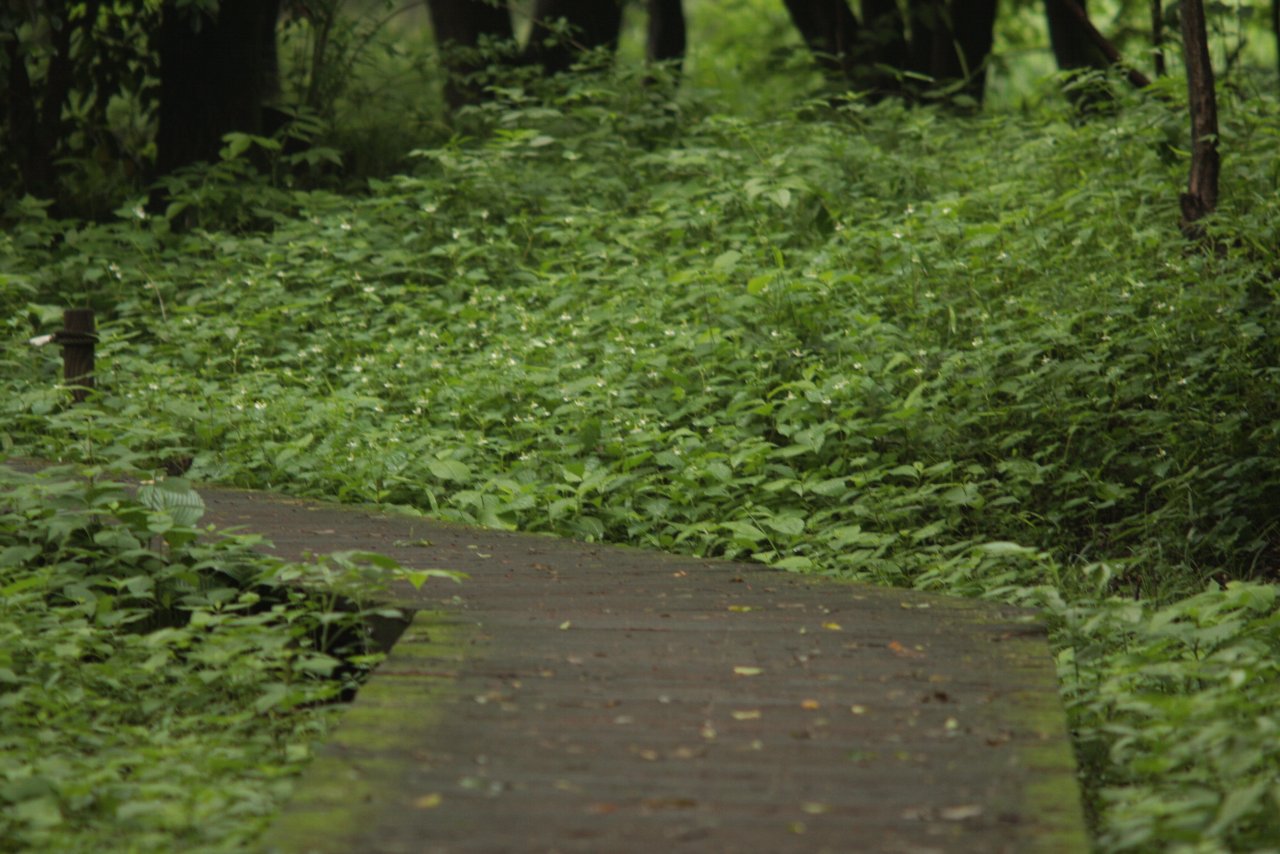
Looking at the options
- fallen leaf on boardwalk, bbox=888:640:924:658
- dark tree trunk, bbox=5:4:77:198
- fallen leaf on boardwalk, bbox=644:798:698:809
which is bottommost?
fallen leaf on boardwalk, bbox=888:640:924:658

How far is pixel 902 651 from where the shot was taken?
4266 millimetres

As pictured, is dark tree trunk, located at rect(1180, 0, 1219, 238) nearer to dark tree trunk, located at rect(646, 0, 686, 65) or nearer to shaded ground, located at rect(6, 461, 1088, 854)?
shaded ground, located at rect(6, 461, 1088, 854)

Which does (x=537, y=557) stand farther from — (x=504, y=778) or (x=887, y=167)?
(x=887, y=167)

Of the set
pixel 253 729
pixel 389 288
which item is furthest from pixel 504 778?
pixel 389 288

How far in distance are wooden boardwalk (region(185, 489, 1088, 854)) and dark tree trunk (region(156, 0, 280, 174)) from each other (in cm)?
830

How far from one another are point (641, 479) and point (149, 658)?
2824 millimetres

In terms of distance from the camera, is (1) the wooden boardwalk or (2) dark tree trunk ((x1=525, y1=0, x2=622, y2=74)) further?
(2) dark tree trunk ((x1=525, y1=0, x2=622, y2=74))

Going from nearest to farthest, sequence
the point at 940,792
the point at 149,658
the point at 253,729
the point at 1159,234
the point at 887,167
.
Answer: the point at 940,792 → the point at 253,729 → the point at 149,658 → the point at 1159,234 → the point at 887,167

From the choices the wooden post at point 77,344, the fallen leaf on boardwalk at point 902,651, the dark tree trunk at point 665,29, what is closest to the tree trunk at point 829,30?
the dark tree trunk at point 665,29

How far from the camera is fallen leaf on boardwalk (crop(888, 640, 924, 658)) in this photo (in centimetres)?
422

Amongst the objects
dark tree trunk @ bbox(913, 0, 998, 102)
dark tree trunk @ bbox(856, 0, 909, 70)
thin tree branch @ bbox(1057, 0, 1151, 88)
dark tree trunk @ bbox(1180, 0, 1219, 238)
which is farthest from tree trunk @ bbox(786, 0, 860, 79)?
dark tree trunk @ bbox(1180, 0, 1219, 238)


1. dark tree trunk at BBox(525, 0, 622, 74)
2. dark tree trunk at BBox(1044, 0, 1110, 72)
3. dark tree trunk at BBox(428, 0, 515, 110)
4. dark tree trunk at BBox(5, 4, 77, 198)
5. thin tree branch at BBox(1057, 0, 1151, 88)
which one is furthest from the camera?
dark tree trunk at BBox(525, 0, 622, 74)

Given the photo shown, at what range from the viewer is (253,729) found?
434cm

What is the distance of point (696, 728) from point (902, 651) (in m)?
0.98
